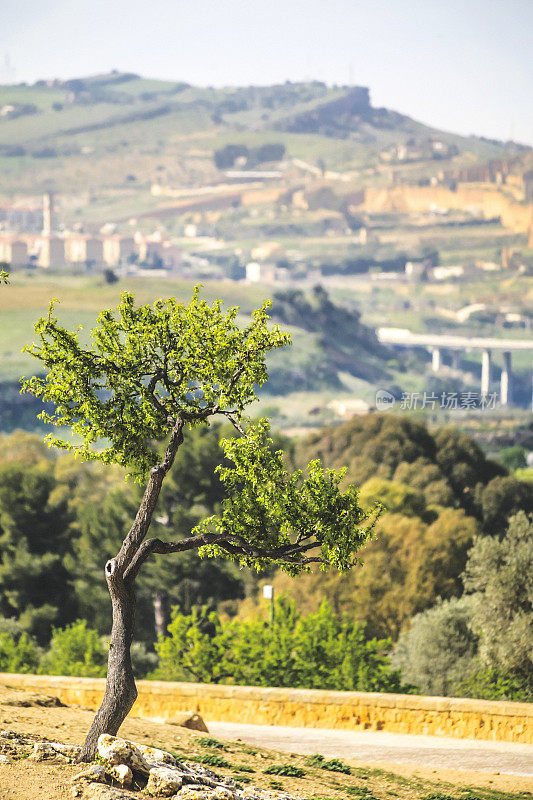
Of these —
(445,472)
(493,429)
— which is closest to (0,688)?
(445,472)

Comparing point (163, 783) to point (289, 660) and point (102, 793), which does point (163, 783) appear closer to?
point (102, 793)

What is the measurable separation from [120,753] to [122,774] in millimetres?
259

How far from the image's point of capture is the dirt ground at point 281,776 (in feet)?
41.6

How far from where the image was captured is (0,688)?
16266 mm

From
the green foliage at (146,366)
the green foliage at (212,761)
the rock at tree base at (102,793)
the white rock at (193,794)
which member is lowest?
the green foliage at (212,761)

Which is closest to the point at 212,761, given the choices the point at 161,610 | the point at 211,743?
the point at 211,743

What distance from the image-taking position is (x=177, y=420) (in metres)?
12.0

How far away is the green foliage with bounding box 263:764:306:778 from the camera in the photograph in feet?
43.0

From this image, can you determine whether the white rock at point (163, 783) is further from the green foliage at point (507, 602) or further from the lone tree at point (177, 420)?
the green foliage at point (507, 602)

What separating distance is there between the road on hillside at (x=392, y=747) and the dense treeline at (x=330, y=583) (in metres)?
3.73

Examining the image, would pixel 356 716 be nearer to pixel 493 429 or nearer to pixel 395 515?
pixel 395 515

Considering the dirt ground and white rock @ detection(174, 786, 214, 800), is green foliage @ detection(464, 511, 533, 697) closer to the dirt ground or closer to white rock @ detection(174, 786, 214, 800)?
the dirt ground

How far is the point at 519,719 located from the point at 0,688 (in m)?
6.72

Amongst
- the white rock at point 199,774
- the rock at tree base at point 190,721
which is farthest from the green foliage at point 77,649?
the white rock at point 199,774
